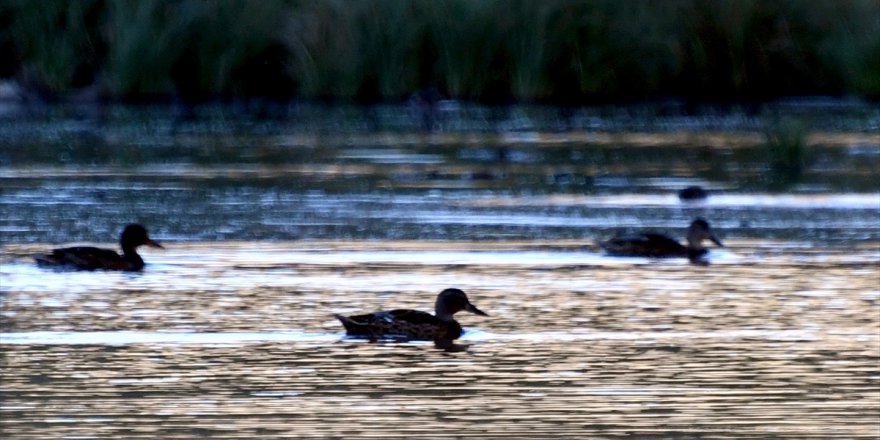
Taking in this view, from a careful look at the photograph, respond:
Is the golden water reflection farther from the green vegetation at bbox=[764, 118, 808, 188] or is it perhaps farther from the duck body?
the green vegetation at bbox=[764, 118, 808, 188]

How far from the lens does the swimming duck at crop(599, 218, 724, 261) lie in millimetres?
12602

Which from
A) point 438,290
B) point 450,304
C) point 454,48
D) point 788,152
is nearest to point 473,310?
point 450,304

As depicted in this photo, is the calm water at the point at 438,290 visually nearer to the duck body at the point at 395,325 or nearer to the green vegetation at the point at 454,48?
the duck body at the point at 395,325

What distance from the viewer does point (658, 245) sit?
12820 mm

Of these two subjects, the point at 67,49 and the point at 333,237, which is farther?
the point at 67,49

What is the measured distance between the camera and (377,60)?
92.5 ft

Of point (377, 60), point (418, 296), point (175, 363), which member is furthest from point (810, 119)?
point (175, 363)

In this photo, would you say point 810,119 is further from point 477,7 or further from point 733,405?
point 733,405

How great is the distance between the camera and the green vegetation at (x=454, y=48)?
2789 centimetres

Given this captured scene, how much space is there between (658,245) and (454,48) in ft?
49.8

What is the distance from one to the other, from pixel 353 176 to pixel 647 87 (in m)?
11.1

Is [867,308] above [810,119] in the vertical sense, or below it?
below

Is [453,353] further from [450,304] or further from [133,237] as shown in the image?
[133,237]

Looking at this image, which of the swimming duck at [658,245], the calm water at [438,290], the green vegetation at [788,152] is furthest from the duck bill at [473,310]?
the green vegetation at [788,152]
